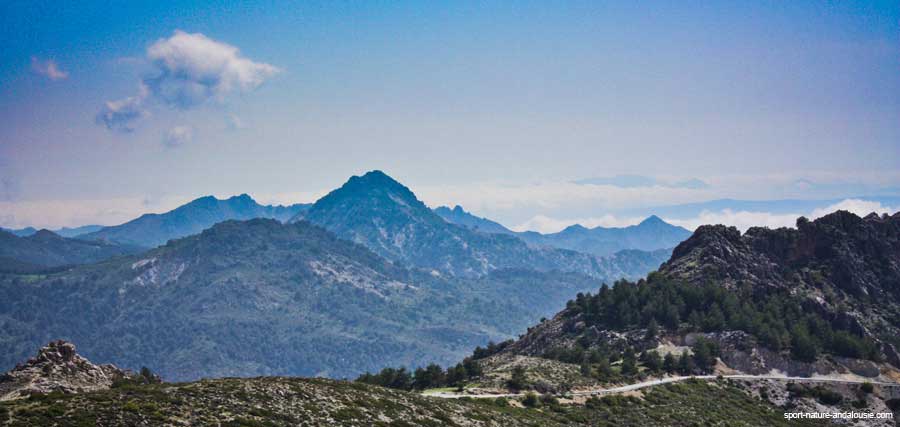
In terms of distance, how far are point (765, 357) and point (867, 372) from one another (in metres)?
24.8

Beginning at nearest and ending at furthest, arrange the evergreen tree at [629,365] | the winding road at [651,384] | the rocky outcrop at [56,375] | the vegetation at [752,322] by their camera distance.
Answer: the rocky outcrop at [56,375] → the winding road at [651,384] → the evergreen tree at [629,365] → the vegetation at [752,322]

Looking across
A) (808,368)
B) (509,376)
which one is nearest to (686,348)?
(808,368)

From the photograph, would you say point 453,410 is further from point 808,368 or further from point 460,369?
point 808,368

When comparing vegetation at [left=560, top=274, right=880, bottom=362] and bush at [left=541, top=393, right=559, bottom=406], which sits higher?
vegetation at [left=560, top=274, right=880, bottom=362]

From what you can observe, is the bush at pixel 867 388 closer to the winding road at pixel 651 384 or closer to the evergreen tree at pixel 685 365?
the winding road at pixel 651 384

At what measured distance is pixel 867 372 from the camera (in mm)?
168500

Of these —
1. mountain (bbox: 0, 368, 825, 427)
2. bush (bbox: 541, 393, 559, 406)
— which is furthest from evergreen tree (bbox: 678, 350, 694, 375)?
bush (bbox: 541, 393, 559, 406)

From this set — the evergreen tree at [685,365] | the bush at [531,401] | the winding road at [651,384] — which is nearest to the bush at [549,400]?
the bush at [531,401]

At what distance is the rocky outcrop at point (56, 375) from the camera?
3344 inches

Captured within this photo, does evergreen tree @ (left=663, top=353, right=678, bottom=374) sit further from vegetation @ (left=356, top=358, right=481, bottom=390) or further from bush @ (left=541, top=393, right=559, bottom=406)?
bush @ (left=541, top=393, right=559, bottom=406)

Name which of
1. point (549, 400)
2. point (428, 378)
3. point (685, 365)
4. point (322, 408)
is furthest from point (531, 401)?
point (685, 365)

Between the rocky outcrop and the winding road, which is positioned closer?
the rocky outcrop

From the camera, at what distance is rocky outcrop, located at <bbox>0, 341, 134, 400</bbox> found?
84.9m

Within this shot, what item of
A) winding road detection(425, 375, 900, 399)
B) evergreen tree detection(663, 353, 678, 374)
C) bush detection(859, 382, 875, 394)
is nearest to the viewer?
winding road detection(425, 375, 900, 399)
